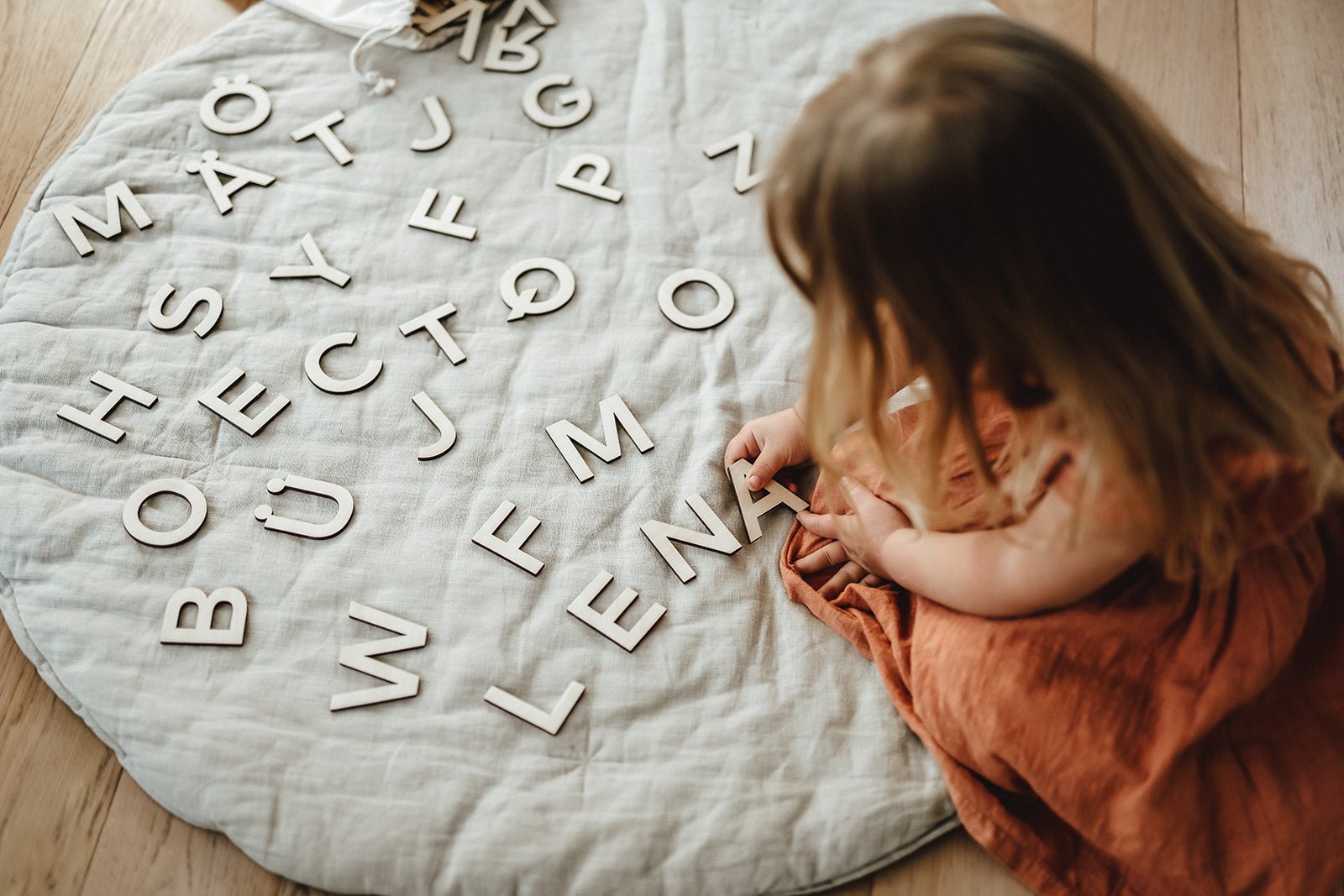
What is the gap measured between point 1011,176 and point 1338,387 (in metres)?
0.40

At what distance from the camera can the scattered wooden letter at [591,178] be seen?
3.93 ft

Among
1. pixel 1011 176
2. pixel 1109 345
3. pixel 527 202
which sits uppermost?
pixel 1011 176

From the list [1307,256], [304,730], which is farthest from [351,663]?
[1307,256]

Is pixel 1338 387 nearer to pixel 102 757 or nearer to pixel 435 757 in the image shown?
pixel 435 757

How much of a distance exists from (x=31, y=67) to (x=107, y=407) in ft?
2.03

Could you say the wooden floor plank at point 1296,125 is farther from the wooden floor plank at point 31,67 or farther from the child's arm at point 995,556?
the wooden floor plank at point 31,67

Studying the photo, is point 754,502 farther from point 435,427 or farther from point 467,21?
point 467,21

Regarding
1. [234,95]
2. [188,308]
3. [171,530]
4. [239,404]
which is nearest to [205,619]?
[171,530]

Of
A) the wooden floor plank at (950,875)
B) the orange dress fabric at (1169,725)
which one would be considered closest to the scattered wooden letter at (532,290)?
the orange dress fabric at (1169,725)

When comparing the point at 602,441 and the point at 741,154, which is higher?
the point at 741,154

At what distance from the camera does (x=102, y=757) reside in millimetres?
937

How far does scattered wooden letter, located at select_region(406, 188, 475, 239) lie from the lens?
1.17m

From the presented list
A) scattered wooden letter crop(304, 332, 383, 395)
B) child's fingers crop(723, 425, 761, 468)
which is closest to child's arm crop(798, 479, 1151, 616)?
child's fingers crop(723, 425, 761, 468)

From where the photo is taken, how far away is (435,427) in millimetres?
1060
